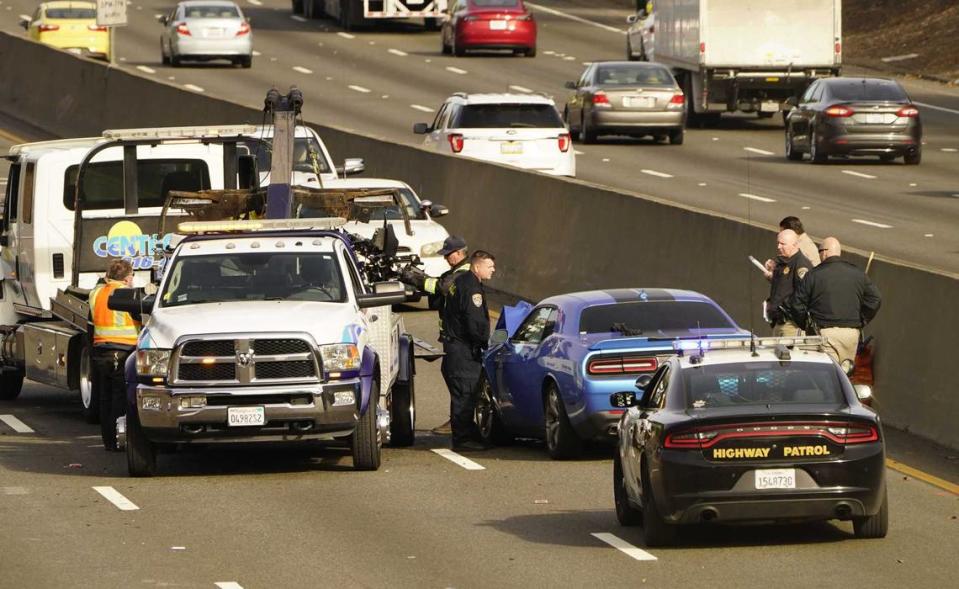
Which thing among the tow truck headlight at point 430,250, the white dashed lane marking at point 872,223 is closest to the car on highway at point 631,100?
the white dashed lane marking at point 872,223

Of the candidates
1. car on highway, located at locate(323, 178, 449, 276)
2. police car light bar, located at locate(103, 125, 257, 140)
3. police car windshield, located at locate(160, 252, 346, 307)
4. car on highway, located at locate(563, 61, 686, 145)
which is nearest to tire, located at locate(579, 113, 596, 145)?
car on highway, located at locate(563, 61, 686, 145)

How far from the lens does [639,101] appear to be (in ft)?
142

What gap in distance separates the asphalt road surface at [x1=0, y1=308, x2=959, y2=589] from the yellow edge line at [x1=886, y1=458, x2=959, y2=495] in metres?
0.11

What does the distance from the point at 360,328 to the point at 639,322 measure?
223 cm

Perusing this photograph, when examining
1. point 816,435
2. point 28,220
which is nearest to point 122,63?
point 28,220

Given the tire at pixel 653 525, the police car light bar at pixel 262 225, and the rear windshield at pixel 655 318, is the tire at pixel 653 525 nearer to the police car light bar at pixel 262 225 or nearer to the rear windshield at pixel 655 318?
the rear windshield at pixel 655 318

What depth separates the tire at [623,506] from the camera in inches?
559

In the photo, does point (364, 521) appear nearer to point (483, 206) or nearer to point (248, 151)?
point (248, 151)

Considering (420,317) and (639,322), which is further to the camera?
(420,317)

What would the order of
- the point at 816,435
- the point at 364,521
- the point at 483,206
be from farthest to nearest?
1. the point at 483,206
2. the point at 364,521
3. the point at 816,435

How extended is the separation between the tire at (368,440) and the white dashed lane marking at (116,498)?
186 cm

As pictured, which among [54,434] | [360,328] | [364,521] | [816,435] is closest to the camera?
[816,435]

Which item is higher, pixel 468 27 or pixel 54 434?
pixel 468 27

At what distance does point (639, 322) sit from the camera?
17516mm
